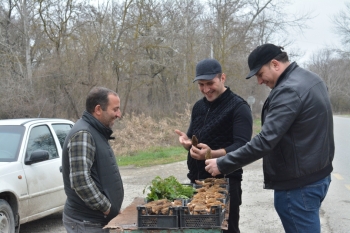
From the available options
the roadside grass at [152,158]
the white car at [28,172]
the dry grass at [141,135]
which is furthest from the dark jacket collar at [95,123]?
the dry grass at [141,135]

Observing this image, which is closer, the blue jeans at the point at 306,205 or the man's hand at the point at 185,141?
the blue jeans at the point at 306,205

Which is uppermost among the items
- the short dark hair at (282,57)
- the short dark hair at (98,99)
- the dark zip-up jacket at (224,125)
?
the short dark hair at (282,57)

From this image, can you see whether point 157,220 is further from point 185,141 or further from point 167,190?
point 185,141

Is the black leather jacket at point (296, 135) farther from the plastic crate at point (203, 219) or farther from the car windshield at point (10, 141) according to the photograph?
the car windshield at point (10, 141)

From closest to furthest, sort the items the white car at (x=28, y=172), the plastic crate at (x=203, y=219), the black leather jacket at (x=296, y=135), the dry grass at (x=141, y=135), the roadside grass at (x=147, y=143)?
the plastic crate at (x=203, y=219) → the black leather jacket at (x=296, y=135) → the white car at (x=28, y=172) → the roadside grass at (x=147, y=143) → the dry grass at (x=141, y=135)

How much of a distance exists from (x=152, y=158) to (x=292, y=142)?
43.2ft

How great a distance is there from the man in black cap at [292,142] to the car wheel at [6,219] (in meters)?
3.76

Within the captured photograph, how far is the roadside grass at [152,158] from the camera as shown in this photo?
601 inches

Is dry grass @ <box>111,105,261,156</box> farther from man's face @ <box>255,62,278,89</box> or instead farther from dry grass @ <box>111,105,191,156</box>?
man's face @ <box>255,62,278,89</box>

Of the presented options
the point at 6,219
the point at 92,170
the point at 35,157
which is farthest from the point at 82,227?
the point at 35,157

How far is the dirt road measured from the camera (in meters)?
7.20

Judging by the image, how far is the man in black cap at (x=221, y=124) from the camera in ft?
13.3

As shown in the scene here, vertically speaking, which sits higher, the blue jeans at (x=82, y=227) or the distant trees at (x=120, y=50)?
the distant trees at (x=120, y=50)

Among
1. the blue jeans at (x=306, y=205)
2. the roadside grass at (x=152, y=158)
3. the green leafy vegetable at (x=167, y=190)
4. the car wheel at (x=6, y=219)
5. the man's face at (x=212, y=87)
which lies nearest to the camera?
the blue jeans at (x=306, y=205)
